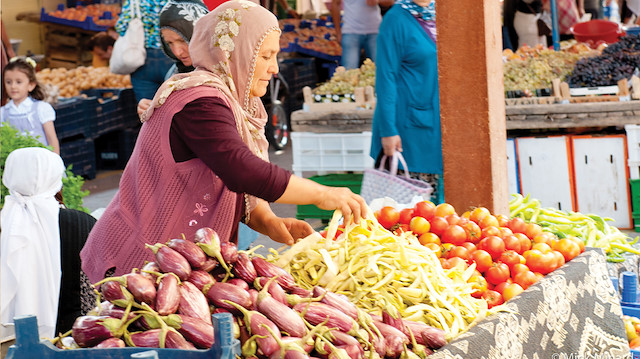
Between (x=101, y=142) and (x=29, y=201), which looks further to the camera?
(x=101, y=142)

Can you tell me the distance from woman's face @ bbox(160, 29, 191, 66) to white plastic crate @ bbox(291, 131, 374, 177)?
8.95 ft

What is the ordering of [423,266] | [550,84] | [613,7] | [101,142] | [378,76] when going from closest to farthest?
[423,266], [378,76], [550,84], [101,142], [613,7]

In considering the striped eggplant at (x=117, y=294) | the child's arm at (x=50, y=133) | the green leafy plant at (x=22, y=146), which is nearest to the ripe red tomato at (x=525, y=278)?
the striped eggplant at (x=117, y=294)

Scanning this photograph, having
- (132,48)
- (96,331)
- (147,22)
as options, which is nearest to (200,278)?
(96,331)

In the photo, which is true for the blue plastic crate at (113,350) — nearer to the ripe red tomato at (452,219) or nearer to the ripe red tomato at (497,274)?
the ripe red tomato at (497,274)

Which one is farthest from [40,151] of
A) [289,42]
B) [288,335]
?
[289,42]

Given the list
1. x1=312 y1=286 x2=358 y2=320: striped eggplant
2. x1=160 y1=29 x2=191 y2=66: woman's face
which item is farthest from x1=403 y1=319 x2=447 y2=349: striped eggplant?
x1=160 y1=29 x2=191 y2=66: woman's face

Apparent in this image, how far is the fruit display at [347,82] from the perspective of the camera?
6762mm

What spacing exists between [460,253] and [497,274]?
160mm

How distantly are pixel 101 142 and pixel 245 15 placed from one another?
291 inches

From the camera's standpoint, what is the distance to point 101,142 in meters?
9.60

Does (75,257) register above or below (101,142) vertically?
below

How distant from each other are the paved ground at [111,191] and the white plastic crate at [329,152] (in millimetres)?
576

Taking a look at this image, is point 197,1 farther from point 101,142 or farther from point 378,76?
point 101,142
